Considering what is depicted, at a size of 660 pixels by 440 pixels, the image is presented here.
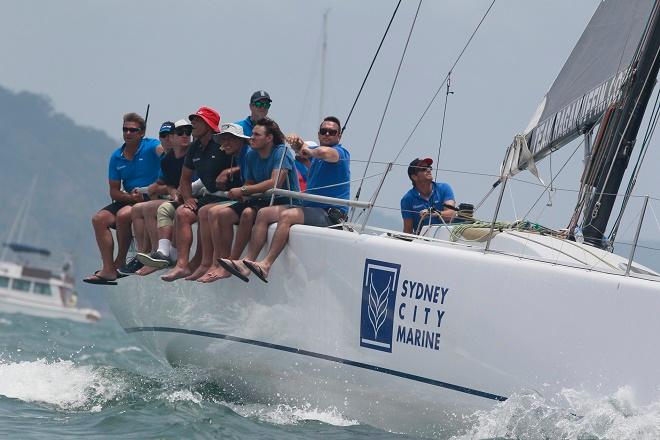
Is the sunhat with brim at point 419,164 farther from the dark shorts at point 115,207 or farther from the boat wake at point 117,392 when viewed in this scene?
the dark shorts at point 115,207

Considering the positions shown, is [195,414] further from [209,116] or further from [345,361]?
[209,116]

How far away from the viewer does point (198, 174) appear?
7.49 m

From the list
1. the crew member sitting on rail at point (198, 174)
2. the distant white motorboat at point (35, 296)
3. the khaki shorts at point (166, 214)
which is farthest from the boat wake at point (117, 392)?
the distant white motorboat at point (35, 296)

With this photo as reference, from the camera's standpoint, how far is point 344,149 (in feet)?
23.4

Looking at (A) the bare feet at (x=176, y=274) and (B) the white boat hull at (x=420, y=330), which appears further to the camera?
(A) the bare feet at (x=176, y=274)

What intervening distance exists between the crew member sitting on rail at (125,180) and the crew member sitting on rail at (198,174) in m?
0.86

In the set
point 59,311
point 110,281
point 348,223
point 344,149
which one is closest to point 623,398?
point 348,223

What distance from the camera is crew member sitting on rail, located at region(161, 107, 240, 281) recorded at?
7.36 metres

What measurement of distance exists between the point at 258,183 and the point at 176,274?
75 cm

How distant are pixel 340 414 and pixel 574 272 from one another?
1.61 m

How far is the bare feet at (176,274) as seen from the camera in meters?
7.28

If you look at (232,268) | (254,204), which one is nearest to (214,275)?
(232,268)

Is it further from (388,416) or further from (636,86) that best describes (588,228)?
(388,416)

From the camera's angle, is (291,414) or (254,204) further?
(254,204)
